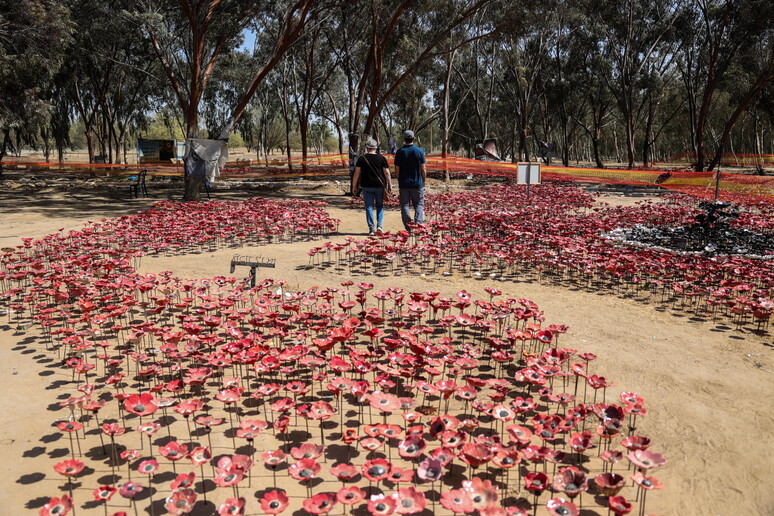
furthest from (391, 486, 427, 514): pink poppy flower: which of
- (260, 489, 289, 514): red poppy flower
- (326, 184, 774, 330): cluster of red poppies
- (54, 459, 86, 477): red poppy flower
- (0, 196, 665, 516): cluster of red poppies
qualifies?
(326, 184, 774, 330): cluster of red poppies

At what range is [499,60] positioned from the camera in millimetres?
40969

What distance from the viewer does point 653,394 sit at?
3926 mm

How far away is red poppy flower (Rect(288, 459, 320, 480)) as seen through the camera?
8.37ft

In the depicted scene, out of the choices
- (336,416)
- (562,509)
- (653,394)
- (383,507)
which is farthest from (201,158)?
(562,509)

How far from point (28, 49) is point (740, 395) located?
22.7 m

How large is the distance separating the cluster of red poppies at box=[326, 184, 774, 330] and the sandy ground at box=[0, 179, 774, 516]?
403 mm

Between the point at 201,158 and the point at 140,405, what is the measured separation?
1556cm

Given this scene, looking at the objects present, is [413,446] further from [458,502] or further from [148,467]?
[148,467]

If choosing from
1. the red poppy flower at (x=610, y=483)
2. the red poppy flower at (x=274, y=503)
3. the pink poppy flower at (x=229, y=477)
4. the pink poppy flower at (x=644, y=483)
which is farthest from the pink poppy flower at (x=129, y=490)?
the pink poppy flower at (x=644, y=483)

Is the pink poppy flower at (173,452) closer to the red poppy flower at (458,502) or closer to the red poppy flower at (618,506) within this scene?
the red poppy flower at (458,502)

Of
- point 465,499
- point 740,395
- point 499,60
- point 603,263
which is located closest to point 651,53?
point 499,60

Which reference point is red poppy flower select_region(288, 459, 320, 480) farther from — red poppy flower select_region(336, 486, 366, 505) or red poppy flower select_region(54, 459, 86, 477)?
red poppy flower select_region(54, 459, 86, 477)

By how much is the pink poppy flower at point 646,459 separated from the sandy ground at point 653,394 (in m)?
0.29

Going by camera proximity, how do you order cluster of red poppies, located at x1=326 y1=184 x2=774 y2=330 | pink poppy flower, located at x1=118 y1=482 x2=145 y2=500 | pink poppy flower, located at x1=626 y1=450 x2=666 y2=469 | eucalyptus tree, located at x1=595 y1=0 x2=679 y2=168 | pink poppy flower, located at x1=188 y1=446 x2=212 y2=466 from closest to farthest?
1. pink poppy flower, located at x1=118 y1=482 x2=145 y2=500
2. pink poppy flower, located at x1=626 y1=450 x2=666 y2=469
3. pink poppy flower, located at x1=188 y1=446 x2=212 y2=466
4. cluster of red poppies, located at x1=326 y1=184 x2=774 y2=330
5. eucalyptus tree, located at x1=595 y1=0 x2=679 y2=168
